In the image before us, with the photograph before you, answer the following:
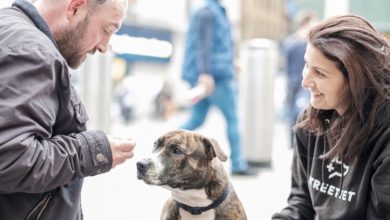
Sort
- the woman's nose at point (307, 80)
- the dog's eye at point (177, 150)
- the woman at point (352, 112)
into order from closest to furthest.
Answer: the woman at point (352, 112) → the woman's nose at point (307, 80) → the dog's eye at point (177, 150)

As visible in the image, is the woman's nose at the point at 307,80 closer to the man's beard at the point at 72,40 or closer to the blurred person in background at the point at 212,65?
the man's beard at the point at 72,40

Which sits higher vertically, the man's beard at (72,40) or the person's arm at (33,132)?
the man's beard at (72,40)

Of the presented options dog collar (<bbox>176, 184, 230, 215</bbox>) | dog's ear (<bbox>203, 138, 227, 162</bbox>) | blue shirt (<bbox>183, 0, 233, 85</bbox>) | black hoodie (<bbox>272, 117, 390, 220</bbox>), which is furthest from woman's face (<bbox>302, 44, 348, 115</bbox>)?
blue shirt (<bbox>183, 0, 233, 85</bbox>)

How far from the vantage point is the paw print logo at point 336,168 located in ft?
7.01

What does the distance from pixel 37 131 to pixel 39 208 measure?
329 millimetres

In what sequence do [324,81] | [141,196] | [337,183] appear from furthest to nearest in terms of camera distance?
[141,196]
[337,183]
[324,81]

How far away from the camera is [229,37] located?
17.9 feet

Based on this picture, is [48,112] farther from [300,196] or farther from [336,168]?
[300,196]

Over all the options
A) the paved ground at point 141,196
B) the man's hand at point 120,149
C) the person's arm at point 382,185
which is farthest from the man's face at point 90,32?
the paved ground at point 141,196

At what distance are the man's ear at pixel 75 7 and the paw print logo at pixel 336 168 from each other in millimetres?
1160

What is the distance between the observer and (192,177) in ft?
7.69

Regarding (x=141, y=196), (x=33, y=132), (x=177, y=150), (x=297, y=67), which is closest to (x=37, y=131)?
(x=33, y=132)

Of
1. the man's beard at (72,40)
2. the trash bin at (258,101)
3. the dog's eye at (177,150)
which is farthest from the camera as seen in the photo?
the trash bin at (258,101)

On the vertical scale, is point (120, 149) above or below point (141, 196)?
above
